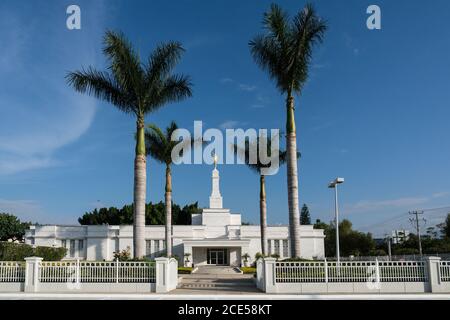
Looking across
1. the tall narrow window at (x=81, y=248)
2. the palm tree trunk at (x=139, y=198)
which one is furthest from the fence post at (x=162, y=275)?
the tall narrow window at (x=81, y=248)

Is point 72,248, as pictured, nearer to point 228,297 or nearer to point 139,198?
point 139,198

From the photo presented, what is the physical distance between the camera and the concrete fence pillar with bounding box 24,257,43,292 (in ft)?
50.2

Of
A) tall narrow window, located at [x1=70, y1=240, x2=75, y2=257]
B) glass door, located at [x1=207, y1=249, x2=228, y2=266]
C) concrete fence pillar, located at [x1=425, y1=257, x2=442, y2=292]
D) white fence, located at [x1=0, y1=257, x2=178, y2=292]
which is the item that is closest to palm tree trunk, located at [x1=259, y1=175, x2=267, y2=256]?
glass door, located at [x1=207, y1=249, x2=228, y2=266]

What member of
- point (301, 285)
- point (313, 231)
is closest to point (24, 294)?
point (301, 285)

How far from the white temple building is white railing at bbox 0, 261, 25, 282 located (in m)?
23.3

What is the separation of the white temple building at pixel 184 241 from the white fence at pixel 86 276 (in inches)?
909

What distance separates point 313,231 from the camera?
4088cm

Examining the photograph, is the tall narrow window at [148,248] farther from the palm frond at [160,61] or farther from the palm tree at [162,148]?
the palm frond at [160,61]

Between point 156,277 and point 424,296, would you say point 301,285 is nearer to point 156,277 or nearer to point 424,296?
point 424,296

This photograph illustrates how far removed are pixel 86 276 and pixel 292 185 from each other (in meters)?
8.51

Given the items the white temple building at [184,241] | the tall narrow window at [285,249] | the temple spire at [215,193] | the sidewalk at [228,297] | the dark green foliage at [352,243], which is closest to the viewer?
the sidewalk at [228,297]

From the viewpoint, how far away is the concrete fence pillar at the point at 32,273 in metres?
15.3

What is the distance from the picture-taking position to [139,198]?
17250mm
